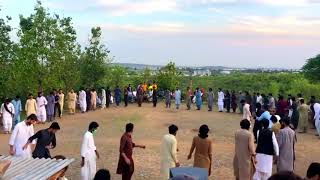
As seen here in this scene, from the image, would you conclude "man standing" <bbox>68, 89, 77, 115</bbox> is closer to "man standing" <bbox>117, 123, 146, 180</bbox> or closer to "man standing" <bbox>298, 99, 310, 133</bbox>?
"man standing" <bbox>298, 99, 310, 133</bbox>

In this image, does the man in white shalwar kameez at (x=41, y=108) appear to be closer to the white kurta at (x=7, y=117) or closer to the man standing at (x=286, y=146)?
the white kurta at (x=7, y=117)

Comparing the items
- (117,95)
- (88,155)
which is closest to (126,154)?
(88,155)

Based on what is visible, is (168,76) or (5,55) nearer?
(5,55)

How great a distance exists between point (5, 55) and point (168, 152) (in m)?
15.4

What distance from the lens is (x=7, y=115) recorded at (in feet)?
61.9

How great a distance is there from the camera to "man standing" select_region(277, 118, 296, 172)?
36.2 ft

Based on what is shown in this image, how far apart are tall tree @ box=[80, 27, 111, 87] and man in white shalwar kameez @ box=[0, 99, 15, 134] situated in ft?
36.4

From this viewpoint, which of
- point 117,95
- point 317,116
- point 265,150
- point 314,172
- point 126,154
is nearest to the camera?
point 314,172

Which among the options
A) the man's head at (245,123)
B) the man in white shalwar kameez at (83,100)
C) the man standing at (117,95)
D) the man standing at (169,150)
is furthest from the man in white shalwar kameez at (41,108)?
the man's head at (245,123)

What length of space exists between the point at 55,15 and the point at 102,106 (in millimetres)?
6052

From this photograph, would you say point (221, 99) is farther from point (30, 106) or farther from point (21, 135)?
point (21, 135)

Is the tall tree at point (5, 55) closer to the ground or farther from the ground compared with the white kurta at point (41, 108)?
farther from the ground

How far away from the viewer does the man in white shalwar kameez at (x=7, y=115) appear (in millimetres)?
18859

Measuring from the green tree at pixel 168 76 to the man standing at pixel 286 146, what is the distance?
2090 cm
